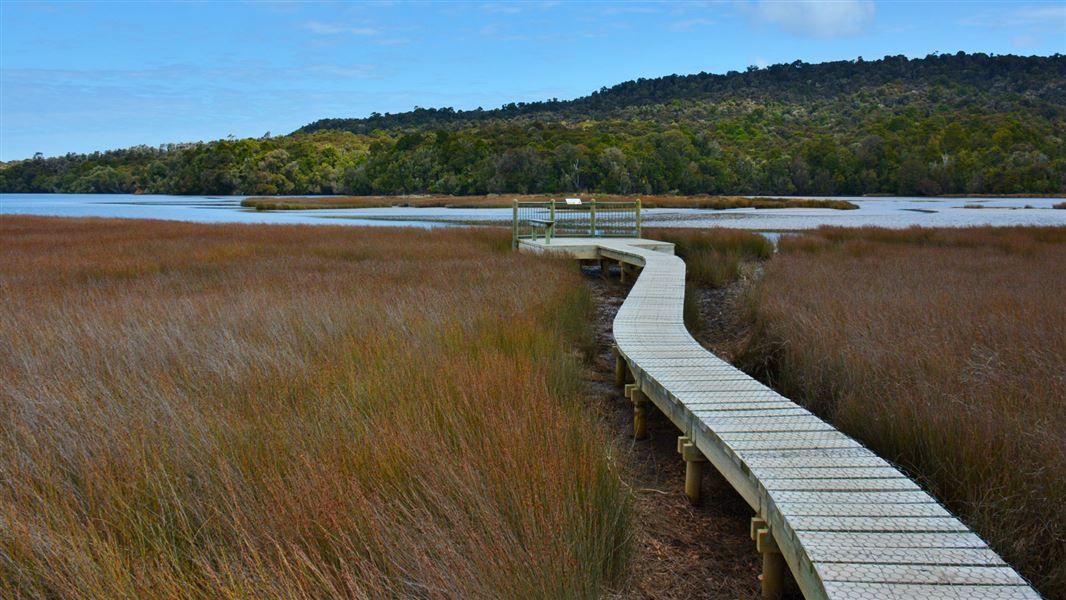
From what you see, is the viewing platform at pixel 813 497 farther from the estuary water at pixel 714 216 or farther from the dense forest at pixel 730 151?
the dense forest at pixel 730 151

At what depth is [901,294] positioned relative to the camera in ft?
29.2

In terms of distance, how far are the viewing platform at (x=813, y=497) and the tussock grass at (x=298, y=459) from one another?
63 centimetres

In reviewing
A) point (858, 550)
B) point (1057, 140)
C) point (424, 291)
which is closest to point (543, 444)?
point (858, 550)

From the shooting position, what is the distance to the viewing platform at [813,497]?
278cm

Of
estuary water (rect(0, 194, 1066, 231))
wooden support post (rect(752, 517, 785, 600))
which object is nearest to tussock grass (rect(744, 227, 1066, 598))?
wooden support post (rect(752, 517, 785, 600))

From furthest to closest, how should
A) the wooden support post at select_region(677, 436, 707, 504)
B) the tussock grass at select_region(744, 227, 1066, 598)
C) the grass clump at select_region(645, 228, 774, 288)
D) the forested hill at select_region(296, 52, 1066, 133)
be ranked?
the forested hill at select_region(296, 52, 1066, 133) → the grass clump at select_region(645, 228, 774, 288) → the wooden support post at select_region(677, 436, 707, 504) → the tussock grass at select_region(744, 227, 1066, 598)

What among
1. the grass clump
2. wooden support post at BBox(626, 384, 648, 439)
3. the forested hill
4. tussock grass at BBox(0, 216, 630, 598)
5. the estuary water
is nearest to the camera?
tussock grass at BBox(0, 216, 630, 598)

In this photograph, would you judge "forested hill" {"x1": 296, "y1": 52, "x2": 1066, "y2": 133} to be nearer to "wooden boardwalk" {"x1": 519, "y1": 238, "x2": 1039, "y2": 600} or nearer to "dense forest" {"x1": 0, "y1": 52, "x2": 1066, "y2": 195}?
"dense forest" {"x1": 0, "y1": 52, "x2": 1066, "y2": 195}

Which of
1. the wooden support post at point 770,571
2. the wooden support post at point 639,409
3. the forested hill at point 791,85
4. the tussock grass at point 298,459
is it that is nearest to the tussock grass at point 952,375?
the wooden support post at point 770,571

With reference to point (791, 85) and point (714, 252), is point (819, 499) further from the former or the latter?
point (791, 85)

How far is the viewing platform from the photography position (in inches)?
109

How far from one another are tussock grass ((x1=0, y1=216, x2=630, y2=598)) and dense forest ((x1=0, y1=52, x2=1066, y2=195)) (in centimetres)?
7465

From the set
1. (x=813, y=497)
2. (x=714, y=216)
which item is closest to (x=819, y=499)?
(x=813, y=497)

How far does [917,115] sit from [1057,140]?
21790 millimetres
